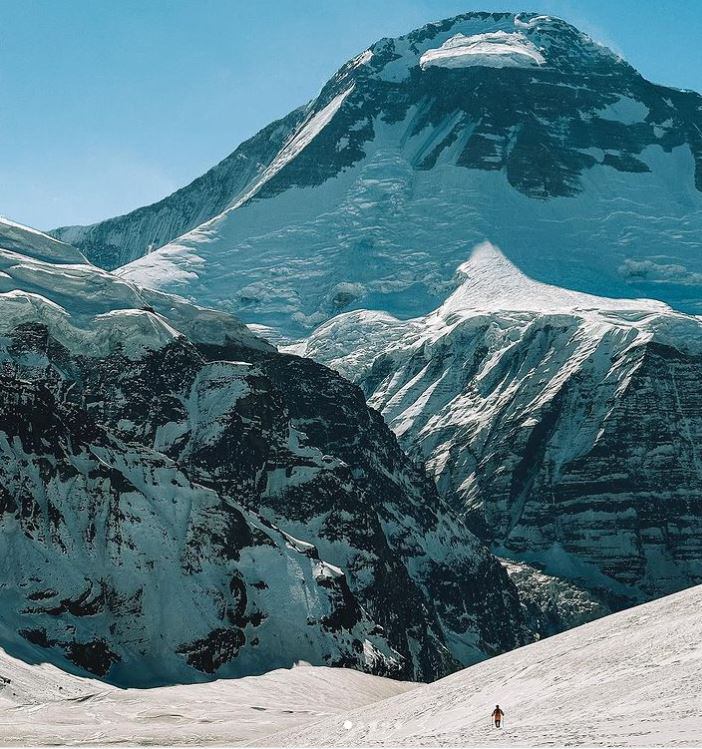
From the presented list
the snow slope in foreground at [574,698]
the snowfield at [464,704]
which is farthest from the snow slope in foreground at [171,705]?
the snow slope in foreground at [574,698]

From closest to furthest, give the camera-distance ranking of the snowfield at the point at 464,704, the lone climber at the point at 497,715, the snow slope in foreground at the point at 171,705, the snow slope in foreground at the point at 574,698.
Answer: the snow slope in foreground at the point at 574,698 < the snowfield at the point at 464,704 < the lone climber at the point at 497,715 < the snow slope in foreground at the point at 171,705

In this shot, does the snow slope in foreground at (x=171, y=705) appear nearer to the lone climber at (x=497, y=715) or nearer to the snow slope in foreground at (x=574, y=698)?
the snow slope in foreground at (x=574, y=698)

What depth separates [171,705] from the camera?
144 meters

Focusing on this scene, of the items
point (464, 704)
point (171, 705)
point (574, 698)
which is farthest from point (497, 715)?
point (171, 705)

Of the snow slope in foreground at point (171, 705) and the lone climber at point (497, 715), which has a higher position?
the lone climber at point (497, 715)

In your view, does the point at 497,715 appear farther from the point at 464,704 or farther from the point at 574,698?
the point at 464,704

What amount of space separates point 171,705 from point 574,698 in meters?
62.6

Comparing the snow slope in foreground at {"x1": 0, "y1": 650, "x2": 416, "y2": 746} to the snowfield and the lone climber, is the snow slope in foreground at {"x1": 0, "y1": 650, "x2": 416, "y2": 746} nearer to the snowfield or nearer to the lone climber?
the snowfield

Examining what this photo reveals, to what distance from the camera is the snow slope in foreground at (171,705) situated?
120 metres

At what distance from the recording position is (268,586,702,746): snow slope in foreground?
79125 mm

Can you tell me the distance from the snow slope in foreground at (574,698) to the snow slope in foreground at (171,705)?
645 inches

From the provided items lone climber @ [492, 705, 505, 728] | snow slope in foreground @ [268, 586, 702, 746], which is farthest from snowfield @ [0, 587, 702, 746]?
lone climber @ [492, 705, 505, 728]

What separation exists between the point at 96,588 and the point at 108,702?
102 feet

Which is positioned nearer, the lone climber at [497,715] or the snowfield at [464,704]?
the snowfield at [464,704]
